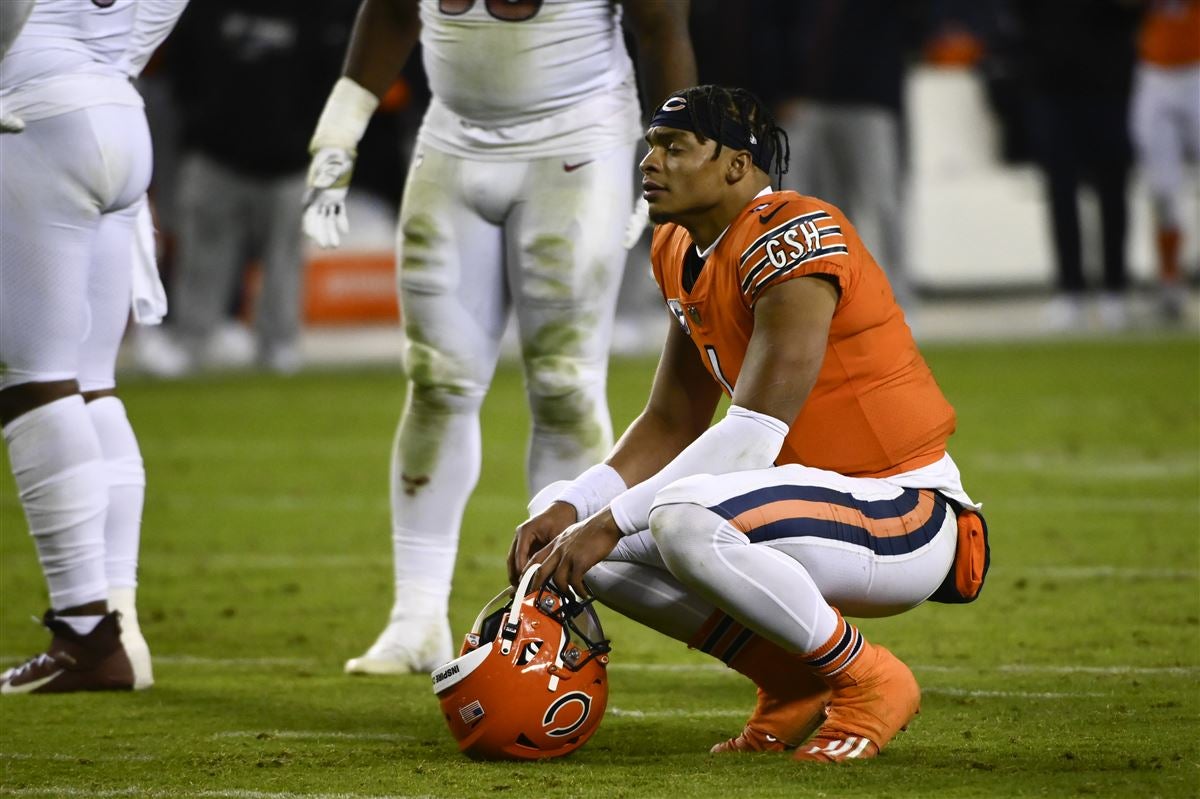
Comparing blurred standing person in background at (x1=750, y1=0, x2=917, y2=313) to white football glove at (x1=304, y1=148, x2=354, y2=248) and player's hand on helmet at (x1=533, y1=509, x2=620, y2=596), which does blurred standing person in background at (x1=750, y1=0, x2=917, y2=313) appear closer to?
white football glove at (x1=304, y1=148, x2=354, y2=248)

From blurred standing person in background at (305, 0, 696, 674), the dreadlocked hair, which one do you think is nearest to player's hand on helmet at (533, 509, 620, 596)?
the dreadlocked hair

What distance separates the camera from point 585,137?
14.8 feet

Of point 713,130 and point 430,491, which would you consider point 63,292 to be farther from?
point 713,130

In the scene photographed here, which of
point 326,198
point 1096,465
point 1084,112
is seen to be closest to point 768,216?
point 326,198

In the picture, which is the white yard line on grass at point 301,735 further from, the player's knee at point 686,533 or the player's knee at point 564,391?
the player's knee at point 564,391

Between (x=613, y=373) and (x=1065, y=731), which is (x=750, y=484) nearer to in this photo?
(x=1065, y=731)

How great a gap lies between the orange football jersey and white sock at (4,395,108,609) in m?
1.37

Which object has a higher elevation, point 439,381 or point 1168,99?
point 439,381

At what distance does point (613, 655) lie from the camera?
469 centimetres

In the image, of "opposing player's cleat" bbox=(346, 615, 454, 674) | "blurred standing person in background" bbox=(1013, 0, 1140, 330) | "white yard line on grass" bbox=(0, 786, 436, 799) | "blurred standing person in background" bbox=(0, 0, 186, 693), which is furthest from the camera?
"blurred standing person in background" bbox=(1013, 0, 1140, 330)

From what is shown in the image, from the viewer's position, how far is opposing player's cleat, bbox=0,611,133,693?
14.0ft

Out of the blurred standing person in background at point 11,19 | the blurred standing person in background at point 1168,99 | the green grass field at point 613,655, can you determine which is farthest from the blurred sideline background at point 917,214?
the blurred standing person in background at point 11,19

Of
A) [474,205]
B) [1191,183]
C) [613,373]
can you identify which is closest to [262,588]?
[474,205]

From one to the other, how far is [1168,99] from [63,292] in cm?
873
